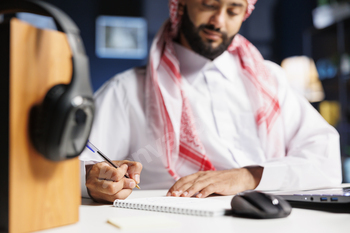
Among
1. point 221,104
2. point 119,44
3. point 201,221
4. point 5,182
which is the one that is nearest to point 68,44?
point 5,182

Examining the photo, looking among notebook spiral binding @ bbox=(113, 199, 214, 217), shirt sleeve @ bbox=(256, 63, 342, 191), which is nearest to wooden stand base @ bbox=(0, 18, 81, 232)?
notebook spiral binding @ bbox=(113, 199, 214, 217)

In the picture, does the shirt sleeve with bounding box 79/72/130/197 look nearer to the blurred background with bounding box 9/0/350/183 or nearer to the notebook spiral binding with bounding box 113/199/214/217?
the notebook spiral binding with bounding box 113/199/214/217

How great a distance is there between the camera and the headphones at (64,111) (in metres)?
0.47

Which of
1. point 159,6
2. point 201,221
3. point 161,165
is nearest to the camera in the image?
point 201,221

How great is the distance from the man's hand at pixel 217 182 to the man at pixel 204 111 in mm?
172

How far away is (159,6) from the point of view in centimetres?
482

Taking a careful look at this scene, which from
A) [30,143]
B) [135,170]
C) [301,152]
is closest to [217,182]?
[135,170]

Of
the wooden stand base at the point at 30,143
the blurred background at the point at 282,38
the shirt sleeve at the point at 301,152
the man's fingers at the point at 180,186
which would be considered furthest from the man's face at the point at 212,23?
the blurred background at the point at 282,38

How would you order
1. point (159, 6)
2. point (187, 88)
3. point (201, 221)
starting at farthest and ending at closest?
point (159, 6) < point (187, 88) < point (201, 221)

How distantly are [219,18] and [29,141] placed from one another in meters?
1.14

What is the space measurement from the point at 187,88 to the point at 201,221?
1008 mm

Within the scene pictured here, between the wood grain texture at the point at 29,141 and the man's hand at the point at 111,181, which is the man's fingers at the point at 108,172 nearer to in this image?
the man's hand at the point at 111,181

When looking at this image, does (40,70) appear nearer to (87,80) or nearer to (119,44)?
(87,80)

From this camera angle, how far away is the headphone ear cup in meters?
0.48
